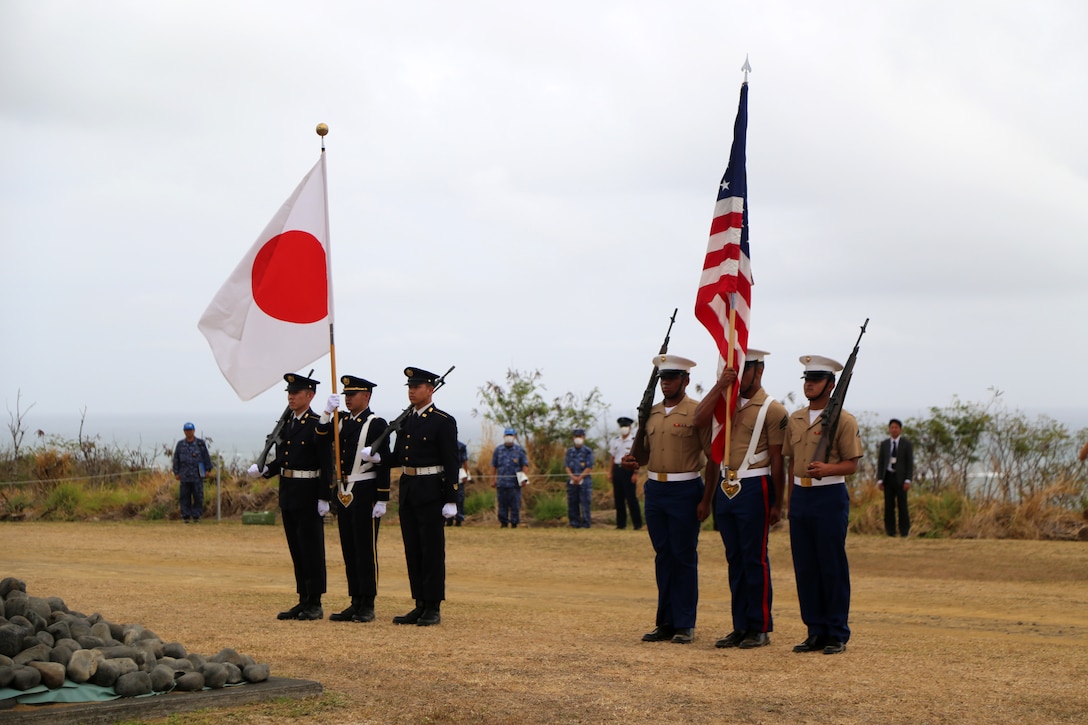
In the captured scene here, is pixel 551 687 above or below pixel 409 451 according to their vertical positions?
below

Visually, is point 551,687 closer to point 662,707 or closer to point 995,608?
point 662,707

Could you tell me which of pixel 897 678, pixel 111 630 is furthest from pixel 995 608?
pixel 111 630

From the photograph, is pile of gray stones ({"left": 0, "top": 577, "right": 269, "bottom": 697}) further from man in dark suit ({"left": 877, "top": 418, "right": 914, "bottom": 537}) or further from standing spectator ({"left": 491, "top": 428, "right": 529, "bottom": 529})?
standing spectator ({"left": 491, "top": 428, "right": 529, "bottom": 529})

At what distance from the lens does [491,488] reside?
76.2 feet

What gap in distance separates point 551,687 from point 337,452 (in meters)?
3.75

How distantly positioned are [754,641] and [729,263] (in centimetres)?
266

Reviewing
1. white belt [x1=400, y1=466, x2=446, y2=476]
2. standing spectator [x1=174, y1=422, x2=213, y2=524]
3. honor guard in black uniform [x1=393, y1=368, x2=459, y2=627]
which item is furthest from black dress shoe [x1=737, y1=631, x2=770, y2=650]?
standing spectator [x1=174, y1=422, x2=213, y2=524]

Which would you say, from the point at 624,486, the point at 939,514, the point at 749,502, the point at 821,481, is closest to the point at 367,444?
the point at 749,502

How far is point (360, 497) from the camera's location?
34.5 ft

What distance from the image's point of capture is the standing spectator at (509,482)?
20.7 metres

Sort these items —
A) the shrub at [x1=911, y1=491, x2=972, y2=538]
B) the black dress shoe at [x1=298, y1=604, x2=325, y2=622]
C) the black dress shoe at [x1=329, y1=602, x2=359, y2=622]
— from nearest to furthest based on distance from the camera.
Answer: the black dress shoe at [x1=329, y1=602, x2=359, y2=622]
the black dress shoe at [x1=298, y1=604, x2=325, y2=622]
the shrub at [x1=911, y1=491, x2=972, y2=538]

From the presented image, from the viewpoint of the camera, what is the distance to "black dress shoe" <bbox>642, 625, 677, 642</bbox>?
914 centimetres

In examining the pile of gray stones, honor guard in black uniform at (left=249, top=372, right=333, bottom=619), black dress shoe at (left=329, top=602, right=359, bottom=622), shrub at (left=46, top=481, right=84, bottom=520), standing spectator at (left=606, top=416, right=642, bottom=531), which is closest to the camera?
the pile of gray stones

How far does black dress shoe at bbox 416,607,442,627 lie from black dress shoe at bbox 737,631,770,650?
2.52m
